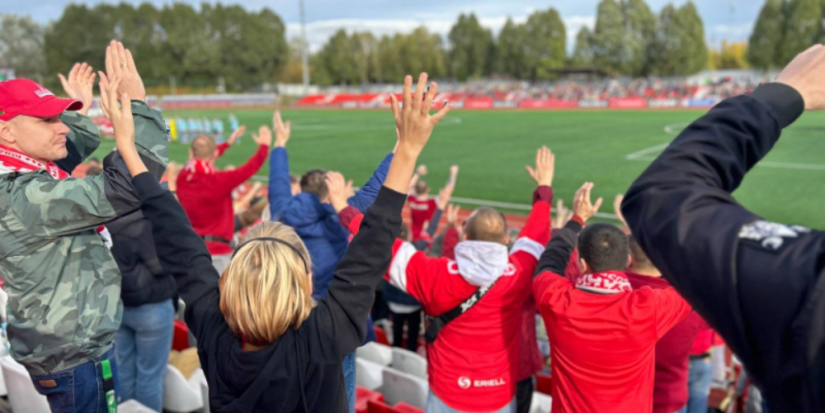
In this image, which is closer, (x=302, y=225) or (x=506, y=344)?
(x=506, y=344)

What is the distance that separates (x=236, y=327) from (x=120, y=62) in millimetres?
1305

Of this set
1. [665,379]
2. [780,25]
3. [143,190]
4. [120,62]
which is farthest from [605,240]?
[780,25]

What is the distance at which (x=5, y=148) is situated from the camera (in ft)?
7.39

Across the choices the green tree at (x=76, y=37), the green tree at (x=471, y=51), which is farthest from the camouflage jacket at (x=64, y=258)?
the green tree at (x=471, y=51)

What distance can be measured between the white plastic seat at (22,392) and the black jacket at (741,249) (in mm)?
3468

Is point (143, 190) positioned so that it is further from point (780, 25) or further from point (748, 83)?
point (780, 25)

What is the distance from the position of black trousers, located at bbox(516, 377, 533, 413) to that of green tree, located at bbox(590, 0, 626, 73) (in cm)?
7184

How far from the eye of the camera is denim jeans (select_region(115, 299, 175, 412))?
12.9ft

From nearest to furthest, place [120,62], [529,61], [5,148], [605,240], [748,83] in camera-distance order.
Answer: [5,148], [120,62], [605,240], [748,83], [529,61]

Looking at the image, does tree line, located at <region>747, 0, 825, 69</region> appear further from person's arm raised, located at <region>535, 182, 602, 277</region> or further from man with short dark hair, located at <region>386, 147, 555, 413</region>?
man with short dark hair, located at <region>386, 147, 555, 413</region>

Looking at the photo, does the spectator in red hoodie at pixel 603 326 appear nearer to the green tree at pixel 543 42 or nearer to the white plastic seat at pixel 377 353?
the white plastic seat at pixel 377 353

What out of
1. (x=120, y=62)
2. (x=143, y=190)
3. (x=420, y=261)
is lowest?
(x=420, y=261)

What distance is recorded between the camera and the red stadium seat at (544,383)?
4383 mm

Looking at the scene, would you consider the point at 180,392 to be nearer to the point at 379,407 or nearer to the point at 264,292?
the point at 379,407
